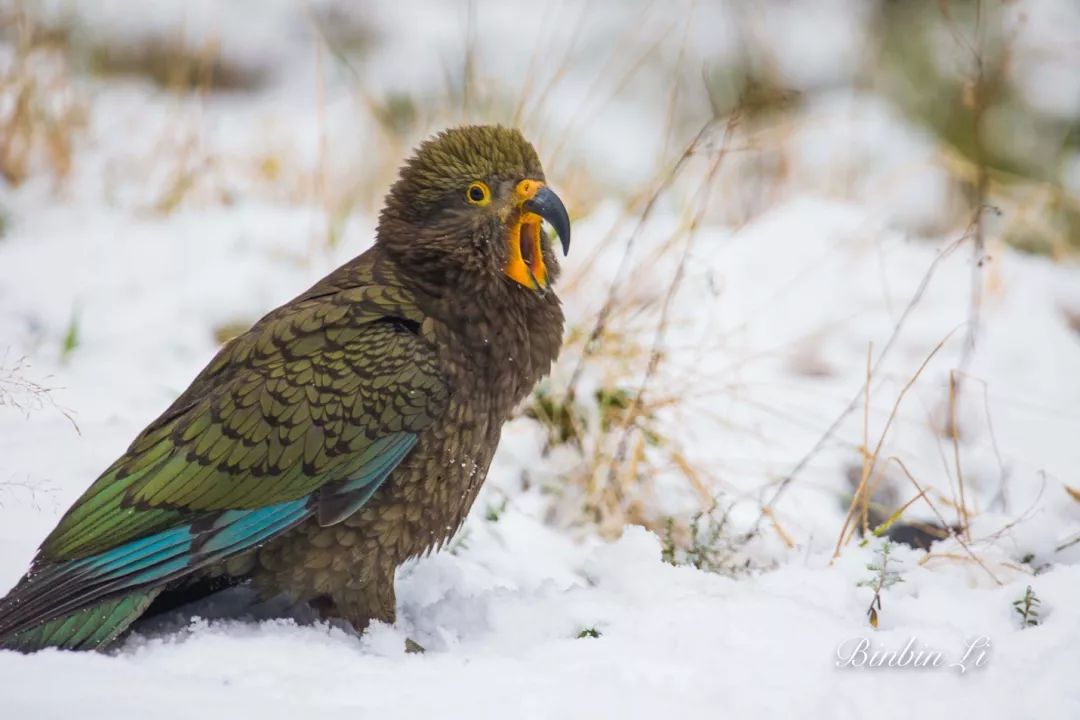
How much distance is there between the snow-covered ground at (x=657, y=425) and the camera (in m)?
1.99

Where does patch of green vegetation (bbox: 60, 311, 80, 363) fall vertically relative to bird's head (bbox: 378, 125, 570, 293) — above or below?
below

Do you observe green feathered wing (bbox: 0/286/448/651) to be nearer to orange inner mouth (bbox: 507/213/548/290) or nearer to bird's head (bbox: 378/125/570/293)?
bird's head (bbox: 378/125/570/293)

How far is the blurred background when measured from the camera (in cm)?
327

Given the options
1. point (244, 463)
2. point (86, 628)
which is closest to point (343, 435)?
point (244, 463)

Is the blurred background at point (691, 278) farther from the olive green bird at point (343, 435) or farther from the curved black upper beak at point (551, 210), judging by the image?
the curved black upper beak at point (551, 210)

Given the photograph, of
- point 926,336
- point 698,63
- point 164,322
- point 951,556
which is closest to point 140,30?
point 698,63

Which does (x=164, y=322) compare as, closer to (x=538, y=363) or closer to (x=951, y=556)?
(x=538, y=363)

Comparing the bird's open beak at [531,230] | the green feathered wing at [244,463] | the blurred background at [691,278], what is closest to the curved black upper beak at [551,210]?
the bird's open beak at [531,230]

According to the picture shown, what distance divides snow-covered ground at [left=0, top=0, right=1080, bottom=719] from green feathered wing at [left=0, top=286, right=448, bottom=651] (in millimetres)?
159

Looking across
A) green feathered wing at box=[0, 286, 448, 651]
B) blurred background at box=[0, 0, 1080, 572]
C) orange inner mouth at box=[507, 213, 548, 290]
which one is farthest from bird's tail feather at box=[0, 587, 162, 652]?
orange inner mouth at box=[507, 213, 548, 290]

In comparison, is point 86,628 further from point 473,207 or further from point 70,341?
point 70,341

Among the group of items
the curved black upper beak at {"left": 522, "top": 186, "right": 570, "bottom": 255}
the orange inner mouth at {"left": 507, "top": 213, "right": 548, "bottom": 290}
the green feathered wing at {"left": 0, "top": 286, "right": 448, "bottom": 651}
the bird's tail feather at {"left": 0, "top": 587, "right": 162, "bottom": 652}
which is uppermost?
the curved black upper beak at {"left": 522, "top": 186, "right": 570, "bottom": 255}

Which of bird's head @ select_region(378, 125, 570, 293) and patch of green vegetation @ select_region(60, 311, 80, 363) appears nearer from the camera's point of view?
bird's head @ select_region(378, 125, 570, 293)

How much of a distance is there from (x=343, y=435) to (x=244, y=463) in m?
0.21
